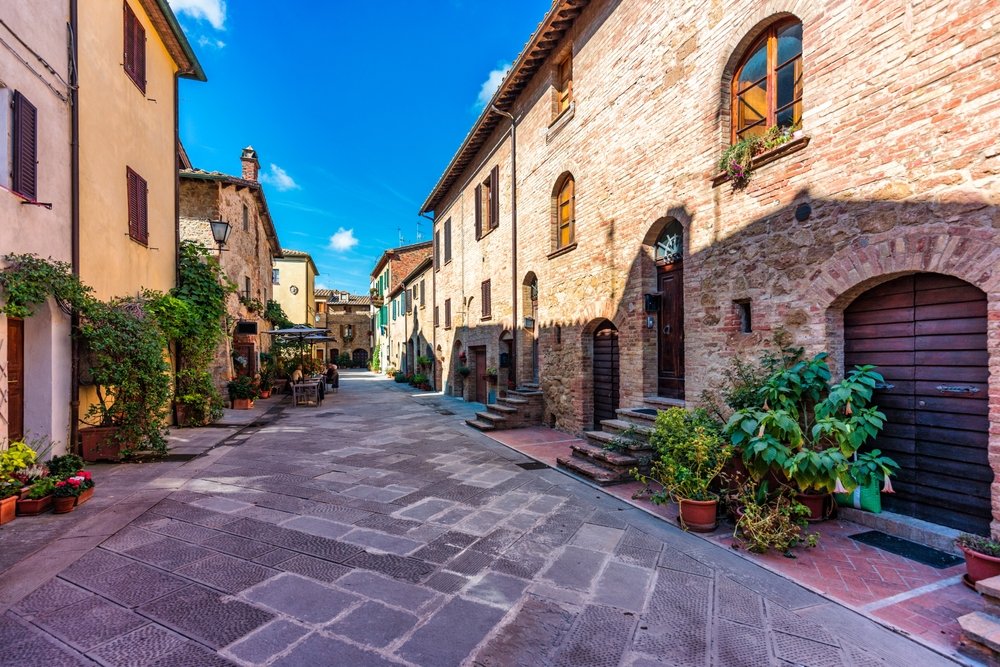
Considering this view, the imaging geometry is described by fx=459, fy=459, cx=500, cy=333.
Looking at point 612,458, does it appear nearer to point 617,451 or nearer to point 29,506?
point 617,451

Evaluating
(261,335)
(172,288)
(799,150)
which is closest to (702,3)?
(799,150)

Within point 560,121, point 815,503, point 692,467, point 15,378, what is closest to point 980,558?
point 815,503

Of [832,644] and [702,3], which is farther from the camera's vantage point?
[702,3]

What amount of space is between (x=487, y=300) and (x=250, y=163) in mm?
11664

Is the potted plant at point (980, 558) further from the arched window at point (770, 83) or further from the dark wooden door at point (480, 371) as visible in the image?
the dark wooden door at point (480, 371)

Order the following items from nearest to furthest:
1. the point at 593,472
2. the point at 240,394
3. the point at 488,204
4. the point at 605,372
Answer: the point at 593,472, the point at 605,372, the point at 240,394, the point at 488,204

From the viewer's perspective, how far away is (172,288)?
9195mm

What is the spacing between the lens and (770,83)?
525 centimetres

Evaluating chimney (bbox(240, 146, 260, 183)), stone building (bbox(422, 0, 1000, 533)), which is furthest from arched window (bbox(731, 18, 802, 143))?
chimney (bbox(240, 146, 260, 183))

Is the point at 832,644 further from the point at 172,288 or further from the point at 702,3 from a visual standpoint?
the point at 172,288

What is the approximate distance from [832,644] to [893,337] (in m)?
2.88

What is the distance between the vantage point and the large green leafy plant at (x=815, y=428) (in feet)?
12.5

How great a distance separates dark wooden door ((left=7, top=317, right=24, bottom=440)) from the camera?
5320 mm

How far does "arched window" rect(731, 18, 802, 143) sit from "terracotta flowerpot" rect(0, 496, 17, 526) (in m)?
8.61
